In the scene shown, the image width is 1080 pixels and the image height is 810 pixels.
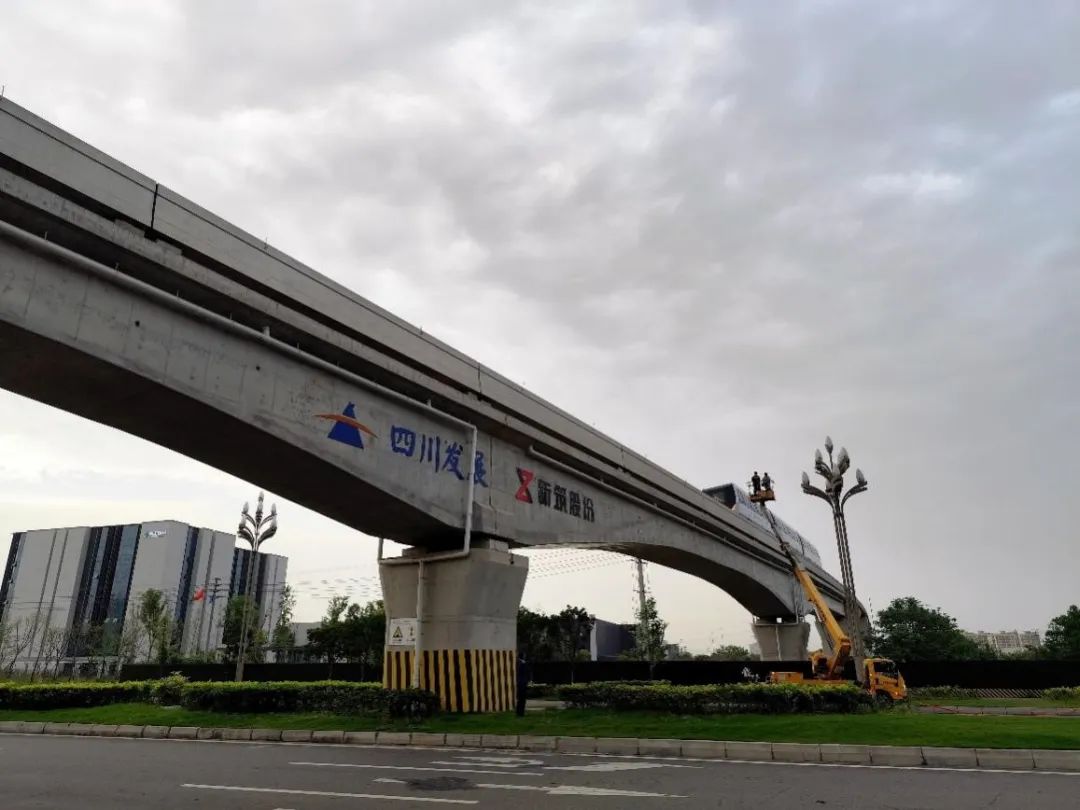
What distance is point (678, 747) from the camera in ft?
38.7

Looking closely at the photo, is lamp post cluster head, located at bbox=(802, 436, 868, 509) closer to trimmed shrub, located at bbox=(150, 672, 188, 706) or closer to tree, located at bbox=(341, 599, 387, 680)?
trimmed shrub, located at bbox=(150, 672, 188, 706)

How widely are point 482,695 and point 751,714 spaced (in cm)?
621

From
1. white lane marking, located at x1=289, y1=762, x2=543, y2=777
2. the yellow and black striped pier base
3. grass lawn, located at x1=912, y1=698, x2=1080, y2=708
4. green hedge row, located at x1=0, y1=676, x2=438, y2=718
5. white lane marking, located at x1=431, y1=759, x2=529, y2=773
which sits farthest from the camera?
grass lawn, located at x1=912, y1=698, x2=1080, y2=708

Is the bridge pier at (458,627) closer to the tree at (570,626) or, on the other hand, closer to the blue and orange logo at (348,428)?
the blue and orange logo at (348,428)

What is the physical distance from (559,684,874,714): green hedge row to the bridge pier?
2.43m

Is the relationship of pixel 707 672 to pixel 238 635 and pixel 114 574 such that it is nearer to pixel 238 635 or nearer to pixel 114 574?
pixel 238 635

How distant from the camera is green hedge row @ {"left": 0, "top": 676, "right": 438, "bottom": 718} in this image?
15.9 metres

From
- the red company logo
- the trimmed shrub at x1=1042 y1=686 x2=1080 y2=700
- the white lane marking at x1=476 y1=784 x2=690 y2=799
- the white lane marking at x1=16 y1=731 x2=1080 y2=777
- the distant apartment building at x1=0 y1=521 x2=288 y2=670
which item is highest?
the distant apartment building at x1=0 y1=521 x2=288 y2=670

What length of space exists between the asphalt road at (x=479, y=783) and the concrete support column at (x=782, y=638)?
35483 mm

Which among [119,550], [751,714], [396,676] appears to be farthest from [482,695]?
[119,550]

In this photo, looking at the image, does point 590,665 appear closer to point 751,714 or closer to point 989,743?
point 751,714

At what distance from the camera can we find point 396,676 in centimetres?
1745

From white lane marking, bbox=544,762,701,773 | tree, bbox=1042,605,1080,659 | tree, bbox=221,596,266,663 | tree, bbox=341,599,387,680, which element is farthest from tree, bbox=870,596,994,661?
white lane marking, bbox=544,762,701,773

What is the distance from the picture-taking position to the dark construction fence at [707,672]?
3347 centimetres
